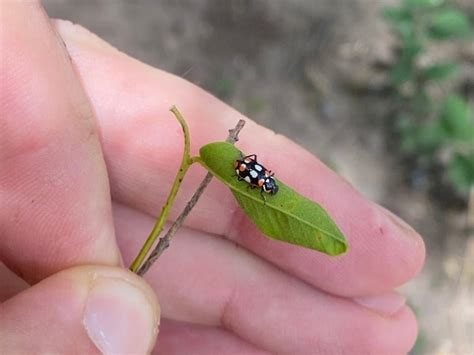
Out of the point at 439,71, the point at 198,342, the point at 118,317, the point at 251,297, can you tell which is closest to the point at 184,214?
the point at 118,317

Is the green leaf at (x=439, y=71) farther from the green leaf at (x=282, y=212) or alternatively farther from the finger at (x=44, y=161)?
the green leaf at (x=282, y=212)

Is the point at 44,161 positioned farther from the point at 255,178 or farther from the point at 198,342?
the point at 198,342

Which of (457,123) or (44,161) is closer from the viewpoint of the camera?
(44,161)

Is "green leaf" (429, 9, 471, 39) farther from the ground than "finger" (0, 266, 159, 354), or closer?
farther from the ground

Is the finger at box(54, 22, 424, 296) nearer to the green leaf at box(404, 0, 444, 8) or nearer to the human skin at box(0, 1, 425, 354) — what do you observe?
the human skin at box(0, 1, 425, 354)

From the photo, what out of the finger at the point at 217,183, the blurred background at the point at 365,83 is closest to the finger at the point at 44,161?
the finger at the point at 217,183

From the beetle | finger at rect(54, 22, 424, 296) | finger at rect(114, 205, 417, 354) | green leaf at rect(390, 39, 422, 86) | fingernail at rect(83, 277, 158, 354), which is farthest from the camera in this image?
green leaf at rect(390, 39, 422, 86)

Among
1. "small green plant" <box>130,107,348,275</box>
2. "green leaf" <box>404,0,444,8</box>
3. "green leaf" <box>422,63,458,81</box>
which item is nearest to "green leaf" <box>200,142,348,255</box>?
"small green plant" <box>130,107,348,275</box>

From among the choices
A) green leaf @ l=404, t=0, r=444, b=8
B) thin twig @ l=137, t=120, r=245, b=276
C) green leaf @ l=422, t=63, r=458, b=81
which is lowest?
thin twig @ l=137, t=120, r=245, b=276
